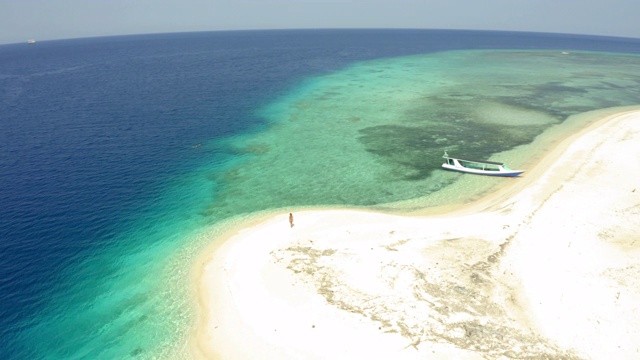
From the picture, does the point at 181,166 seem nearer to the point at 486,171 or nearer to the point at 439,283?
the point at 439,283

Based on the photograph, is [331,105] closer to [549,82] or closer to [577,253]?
[577,253]

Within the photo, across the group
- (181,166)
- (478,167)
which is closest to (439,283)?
(478,167)

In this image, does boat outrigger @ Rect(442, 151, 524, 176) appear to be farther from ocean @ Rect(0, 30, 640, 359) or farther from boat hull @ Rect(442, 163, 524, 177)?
ocean @ Rect(0, 30, 640, 359)

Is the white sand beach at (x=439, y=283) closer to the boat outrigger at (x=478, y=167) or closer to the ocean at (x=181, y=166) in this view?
the ocean at (x=181, y=166)

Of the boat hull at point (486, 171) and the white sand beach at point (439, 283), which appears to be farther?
the boat hull at point (486, 171)

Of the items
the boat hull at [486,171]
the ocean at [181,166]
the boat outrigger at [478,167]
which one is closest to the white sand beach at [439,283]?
the ocean at [181,166]

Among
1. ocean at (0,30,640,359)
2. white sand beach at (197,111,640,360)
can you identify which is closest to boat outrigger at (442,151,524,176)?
ocean at (0,30,640,359)
